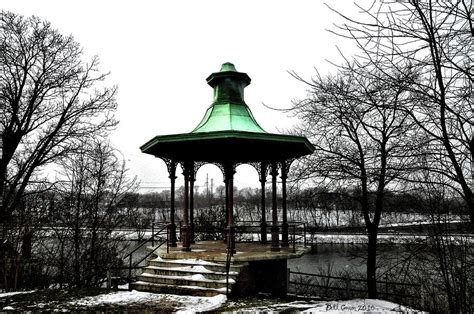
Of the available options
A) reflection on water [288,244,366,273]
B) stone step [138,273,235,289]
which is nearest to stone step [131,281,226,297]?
stone step [138,273,235,289]

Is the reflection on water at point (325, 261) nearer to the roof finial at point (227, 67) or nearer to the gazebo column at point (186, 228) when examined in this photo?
the gazebo column at point (186, 228)

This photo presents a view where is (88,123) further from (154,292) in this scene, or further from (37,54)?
(154,292)

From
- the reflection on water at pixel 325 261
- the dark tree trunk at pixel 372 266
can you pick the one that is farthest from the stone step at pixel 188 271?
the reflection on water at pixel 325 261

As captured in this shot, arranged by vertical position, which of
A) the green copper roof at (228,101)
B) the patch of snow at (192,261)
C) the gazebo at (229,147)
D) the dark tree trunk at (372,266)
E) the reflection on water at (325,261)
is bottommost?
the reflection on water at (325,261)

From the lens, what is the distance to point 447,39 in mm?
3695

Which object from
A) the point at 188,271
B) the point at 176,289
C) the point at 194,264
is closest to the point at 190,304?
the point at 176,289

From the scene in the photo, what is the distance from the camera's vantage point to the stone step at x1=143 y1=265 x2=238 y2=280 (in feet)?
30.6

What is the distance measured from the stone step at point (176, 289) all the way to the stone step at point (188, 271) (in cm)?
42

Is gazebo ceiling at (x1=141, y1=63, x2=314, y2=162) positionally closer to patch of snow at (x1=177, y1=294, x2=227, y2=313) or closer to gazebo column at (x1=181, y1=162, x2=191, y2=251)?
gazebo column at (x1=181, y1=162, x2=191, y2=251)

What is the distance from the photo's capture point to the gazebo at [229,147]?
34.4 feet

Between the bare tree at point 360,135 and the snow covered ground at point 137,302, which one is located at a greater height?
the bare tree at point 360,135

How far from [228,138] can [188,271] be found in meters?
3.45

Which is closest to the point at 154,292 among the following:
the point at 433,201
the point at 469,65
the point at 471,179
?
the point at 433,201

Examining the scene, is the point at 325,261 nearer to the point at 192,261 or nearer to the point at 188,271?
the point at 192,261
